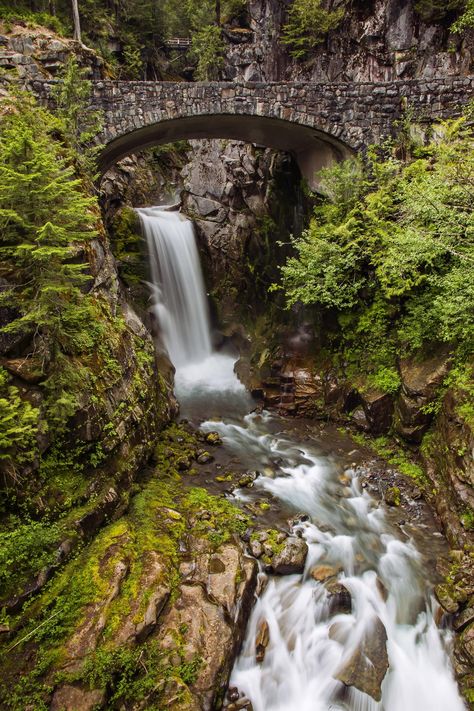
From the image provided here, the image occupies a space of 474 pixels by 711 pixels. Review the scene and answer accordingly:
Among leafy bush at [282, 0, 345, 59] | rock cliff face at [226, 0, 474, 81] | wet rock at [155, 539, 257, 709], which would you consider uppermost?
leafy bush at [282, 0, 345, 59]

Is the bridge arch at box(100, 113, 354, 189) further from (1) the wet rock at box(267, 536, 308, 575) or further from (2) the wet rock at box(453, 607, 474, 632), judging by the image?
(2) the wet rock at box(453, 607, 474, 632)

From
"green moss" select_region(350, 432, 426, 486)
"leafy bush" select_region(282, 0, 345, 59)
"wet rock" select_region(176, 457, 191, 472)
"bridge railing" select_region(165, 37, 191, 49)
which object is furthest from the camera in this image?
"bridge railing" select_region(165, 37, 191, 49)

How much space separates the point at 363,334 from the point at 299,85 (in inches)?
284

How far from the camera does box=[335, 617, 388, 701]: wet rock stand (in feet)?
16.8

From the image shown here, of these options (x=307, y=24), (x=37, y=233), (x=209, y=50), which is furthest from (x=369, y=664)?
(x=209, y=50)

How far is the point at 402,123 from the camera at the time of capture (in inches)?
454

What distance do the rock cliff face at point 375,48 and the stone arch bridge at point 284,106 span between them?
18.2 ft

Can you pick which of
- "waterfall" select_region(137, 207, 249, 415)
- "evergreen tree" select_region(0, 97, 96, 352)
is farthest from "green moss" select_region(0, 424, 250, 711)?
"waterfall" select_region(137, 207, 249, 415)

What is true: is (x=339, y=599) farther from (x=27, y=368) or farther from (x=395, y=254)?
(x=395, y=254)

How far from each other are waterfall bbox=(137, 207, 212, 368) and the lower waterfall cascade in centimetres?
595

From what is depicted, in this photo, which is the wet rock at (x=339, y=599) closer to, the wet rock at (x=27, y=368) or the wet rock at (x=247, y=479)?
the wet rock at (x=247, y=479)

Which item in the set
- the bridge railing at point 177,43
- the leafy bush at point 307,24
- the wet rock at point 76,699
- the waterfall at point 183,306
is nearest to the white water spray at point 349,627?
the wet rock at point 76,699

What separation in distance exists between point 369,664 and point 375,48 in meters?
20.9

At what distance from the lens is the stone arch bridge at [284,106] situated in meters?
10.8
